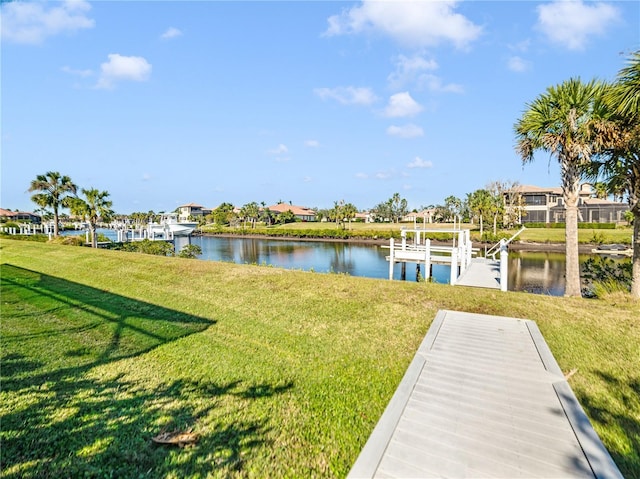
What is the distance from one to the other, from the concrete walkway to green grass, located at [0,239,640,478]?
0.65ft

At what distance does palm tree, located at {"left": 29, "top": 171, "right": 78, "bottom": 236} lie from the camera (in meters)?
28.8

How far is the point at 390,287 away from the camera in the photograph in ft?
26.5

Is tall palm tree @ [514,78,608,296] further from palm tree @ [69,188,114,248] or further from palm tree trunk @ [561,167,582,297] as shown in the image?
palm tree @ [69,188,114,248]

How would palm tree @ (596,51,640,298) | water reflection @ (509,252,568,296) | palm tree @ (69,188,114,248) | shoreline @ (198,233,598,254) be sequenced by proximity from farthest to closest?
shoreline @ (198,233,598,254)
palm tree @ (69,188,114,248)
water reflection @ (509,252,568,296)
palm tree @ (596,51,640,298)

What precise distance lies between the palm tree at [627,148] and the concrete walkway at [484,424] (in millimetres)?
5665

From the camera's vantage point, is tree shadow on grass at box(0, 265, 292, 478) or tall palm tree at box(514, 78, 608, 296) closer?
tree shadow on grass at box(0, 265, 292, 478)

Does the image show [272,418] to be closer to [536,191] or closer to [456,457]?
[456,457]

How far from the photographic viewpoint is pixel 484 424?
118 inches

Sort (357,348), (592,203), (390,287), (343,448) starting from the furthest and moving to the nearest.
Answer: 1. (592,203)
2. (390,287)
3. (357,348)
4. (343,448)

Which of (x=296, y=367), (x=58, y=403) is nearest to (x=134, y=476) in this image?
(x=58, y=403)

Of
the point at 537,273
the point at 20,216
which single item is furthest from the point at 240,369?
the point at 20,216

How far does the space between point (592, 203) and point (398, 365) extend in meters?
53.0

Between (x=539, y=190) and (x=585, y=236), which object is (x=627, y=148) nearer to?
(x=585, y=236)

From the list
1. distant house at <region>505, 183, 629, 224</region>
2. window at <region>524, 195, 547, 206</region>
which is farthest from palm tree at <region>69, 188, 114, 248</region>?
window at <region>524, 195, 547, 206</region>
